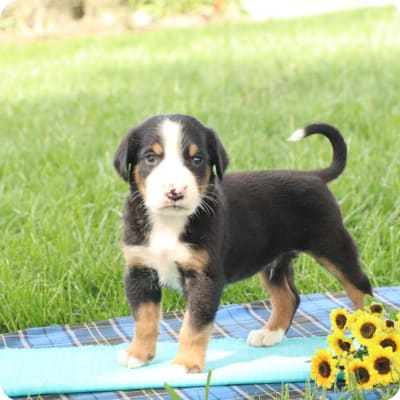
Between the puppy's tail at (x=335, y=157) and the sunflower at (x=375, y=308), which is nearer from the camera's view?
the sunflower at (x=375, y=308)

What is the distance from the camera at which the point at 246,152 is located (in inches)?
251

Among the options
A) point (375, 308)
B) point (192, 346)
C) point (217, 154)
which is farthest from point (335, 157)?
point (192, 346)

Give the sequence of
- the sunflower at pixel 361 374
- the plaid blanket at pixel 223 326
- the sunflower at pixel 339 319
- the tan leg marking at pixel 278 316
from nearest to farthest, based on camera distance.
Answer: the sunflower at pixel 361 374 → the sunflower at pixel 339 319 → the tan leg marking at pixel 278 316 → the plaid blanket at pixel 223 326

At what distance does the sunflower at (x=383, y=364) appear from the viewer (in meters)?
3.24

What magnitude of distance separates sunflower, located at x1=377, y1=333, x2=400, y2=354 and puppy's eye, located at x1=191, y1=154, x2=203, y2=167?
3.04 ft

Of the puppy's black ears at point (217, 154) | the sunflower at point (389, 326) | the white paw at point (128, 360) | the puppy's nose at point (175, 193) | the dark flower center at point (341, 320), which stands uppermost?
the puppy's black ears at point (217, 154)

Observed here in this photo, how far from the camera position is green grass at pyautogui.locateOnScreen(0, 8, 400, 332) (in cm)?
479

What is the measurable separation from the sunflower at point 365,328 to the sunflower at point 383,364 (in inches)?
2.0

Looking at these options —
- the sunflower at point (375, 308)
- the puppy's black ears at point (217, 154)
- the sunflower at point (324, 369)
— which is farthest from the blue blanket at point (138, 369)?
the puppy's black ears at point (217, 154)

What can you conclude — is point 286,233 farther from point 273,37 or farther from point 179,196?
point 273,37

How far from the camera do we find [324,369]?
3320mm

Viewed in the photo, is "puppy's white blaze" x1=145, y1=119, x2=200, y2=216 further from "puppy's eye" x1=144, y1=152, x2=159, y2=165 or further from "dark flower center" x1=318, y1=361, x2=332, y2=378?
"dark flower center" x1=318, y1=361, x2=332, y2=378

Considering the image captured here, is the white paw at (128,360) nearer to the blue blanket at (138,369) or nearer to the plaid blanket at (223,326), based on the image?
the blue blanket at (138,369)

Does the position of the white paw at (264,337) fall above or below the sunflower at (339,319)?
below
